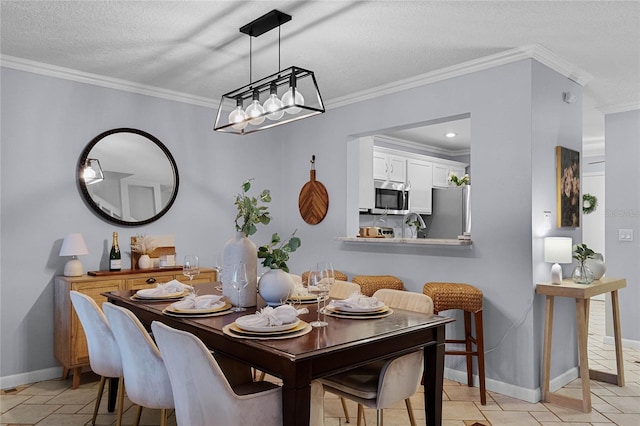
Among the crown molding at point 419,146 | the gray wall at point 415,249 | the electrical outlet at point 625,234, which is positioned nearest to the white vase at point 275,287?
the gray wall at point 415,249

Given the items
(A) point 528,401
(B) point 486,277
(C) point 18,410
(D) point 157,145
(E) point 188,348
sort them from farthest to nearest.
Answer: (D) point 157,145 → (B) point 486,277 → (A) point 528,401 → (C) point 18,410 → (E) point 188,348

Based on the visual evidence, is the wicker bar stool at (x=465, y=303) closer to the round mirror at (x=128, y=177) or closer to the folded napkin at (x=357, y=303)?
the folded napkin at (x=357, y=303)

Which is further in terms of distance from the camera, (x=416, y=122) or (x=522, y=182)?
(x=416, y=122)

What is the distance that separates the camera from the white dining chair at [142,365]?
2.11 metres

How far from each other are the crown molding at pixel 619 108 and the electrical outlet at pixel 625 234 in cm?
120

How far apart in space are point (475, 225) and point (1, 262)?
349 cm

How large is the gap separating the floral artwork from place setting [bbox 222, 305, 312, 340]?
251 cm

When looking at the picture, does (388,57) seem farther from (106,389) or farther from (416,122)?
(106,389)

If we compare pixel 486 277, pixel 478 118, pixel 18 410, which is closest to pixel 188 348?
pixel 18 410

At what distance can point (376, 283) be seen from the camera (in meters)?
3.89

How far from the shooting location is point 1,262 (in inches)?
138

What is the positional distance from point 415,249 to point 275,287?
1.96 m

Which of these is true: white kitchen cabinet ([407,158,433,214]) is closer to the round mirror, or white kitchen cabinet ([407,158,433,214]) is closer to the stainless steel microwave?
the stainless steel microwave

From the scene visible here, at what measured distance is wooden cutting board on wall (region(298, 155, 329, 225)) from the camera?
4785mm
